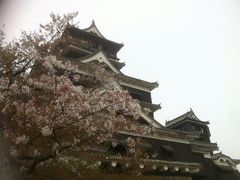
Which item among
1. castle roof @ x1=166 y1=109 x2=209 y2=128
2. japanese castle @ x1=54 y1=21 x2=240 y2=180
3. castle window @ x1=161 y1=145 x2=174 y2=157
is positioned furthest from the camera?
castle roof @ x1=166 y1=109 x2=209 y2=128

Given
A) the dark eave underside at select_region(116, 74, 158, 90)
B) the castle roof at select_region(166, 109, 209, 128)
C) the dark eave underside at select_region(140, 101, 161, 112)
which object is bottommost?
the dark eave underside at select_region(140, 101, 161, 112)

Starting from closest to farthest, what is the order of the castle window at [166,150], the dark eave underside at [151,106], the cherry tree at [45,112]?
1. the cherry tree at [45,112]
2. the castle window at [166,150]
3. the dark eave underside at [151,106]

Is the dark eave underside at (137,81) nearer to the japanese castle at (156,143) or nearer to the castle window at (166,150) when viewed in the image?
the japanese castle at (156,143)

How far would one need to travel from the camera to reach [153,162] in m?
18.2

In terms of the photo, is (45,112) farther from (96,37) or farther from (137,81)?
(96,37)

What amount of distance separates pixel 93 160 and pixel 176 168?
33.7 ft

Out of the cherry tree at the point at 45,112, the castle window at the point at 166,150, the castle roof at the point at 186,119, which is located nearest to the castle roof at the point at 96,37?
the castle roof at the point at 186,119

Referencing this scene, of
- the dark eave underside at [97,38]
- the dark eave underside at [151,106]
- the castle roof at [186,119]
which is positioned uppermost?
the dark eave underside at [97,38]

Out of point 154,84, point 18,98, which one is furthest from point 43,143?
point 154,84

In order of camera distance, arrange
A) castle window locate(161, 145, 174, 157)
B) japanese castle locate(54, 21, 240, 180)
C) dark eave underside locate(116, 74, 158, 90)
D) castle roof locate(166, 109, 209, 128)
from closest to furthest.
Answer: japanese castle locate(54, 21, 240, 180), castle window locate(161, 145, 174, 157), dark eave underside locate(116, 74, 158, 90), castle roof locate(166, 109, 209, 128)

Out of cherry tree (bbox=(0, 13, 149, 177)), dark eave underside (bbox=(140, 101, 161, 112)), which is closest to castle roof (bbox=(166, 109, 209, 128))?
dark eave underside (bbox=(140, 101, 161, 112))

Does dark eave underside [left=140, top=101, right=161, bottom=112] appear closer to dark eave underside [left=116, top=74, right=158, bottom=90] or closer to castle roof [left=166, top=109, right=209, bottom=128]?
dark eave underside [left=116, top=74, right=158, bottom=90]

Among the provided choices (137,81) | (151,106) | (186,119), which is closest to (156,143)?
(151,106)

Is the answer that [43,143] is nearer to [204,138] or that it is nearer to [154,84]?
[154,84]
